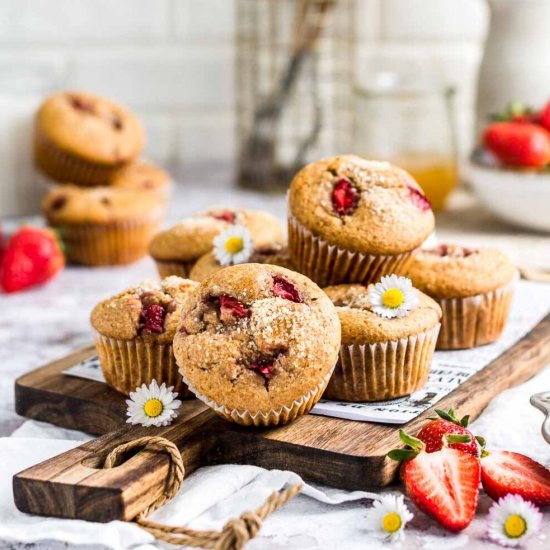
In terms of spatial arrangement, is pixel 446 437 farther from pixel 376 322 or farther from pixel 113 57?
pixel 113 57

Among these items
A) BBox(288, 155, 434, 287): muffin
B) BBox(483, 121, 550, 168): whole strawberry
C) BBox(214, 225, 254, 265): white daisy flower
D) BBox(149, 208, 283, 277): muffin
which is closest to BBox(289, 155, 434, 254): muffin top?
BBox(288, 155, 434, 287): muffin

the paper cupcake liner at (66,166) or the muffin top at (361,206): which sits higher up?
the muffin top at (361,206)

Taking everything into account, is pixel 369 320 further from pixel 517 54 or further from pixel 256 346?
pixel 517 54

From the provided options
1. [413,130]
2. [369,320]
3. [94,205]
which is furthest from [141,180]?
[369,320]

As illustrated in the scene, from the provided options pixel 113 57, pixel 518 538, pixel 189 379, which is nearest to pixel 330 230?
pixel 189 379

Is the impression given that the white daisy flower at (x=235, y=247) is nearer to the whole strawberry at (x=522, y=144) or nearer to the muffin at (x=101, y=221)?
the muffin at (x=101, y=221)

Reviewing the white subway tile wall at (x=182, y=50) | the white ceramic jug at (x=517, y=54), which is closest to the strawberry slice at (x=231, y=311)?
the white ceramic jug at (x=517, y=54)
